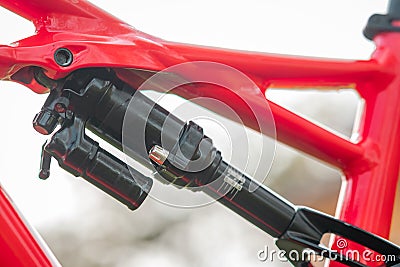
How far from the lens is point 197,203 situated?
2.68 feet

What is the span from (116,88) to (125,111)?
2 cm

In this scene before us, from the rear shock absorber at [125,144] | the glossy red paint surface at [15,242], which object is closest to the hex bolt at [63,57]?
the rear shock absorber at [125,144]

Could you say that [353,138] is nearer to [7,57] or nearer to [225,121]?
[225,121]

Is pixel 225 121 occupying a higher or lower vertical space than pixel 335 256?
higher

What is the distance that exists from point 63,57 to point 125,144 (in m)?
0.11

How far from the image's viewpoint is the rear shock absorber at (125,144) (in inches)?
29.0

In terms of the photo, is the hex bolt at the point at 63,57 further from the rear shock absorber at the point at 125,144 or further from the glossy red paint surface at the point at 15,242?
the glossy red paint surface at the point at 15,242

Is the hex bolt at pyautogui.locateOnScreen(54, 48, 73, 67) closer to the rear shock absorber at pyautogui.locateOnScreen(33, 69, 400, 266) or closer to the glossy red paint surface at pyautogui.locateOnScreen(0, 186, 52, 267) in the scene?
the rear shock absorber at pyautogui.locateOnScreen(33, 69, 400, 266)

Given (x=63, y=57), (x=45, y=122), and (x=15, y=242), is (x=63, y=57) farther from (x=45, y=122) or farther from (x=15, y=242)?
(x=15, y=242)

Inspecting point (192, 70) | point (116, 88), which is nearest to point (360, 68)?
point (192, 70)

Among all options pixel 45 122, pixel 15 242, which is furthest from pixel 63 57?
pixel 15 242

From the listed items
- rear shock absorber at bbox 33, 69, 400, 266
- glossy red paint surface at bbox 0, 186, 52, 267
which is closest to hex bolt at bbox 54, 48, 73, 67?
rear shock absorber at bbox 33, 69, 400, 266

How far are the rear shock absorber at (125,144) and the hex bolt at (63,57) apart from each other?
22mm

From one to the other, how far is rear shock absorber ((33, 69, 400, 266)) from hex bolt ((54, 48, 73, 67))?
0.07ft
